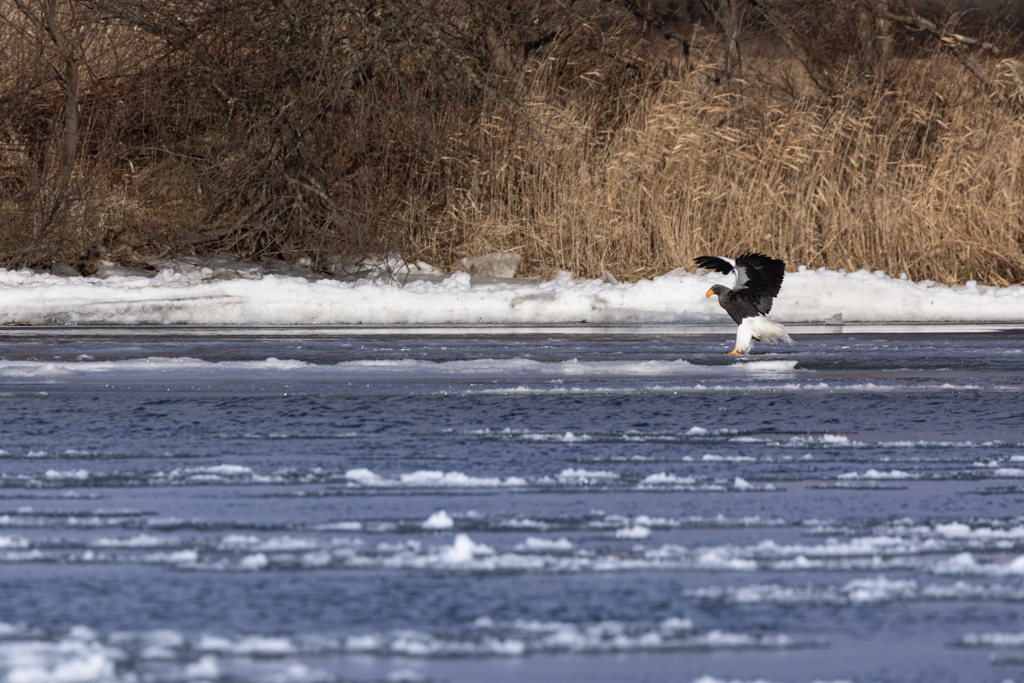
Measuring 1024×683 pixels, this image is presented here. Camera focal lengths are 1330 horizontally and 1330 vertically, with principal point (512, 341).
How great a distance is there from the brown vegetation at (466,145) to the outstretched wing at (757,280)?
14.8 feet

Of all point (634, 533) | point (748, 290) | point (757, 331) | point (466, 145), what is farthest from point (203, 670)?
point (466, 145)

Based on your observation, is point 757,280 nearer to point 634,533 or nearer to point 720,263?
point 720,263

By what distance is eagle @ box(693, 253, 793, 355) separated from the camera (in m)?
7.91

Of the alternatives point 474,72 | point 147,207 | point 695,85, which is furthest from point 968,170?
point 147,207

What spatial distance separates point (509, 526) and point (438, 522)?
19 centimetres

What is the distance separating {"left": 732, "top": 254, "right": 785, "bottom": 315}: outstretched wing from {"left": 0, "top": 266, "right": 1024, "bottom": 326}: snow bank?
7.38 feet

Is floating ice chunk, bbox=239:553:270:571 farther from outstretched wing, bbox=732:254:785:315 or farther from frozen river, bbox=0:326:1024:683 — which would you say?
outstretched wing, bbox=732:254:785:315

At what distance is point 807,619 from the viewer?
2693mm

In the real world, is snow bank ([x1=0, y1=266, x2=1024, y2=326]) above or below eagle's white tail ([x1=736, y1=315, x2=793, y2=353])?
above

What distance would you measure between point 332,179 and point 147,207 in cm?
196

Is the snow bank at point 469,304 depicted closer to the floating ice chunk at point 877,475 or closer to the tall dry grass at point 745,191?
the tall dry grass at point 745,191

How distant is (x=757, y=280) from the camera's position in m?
8.20

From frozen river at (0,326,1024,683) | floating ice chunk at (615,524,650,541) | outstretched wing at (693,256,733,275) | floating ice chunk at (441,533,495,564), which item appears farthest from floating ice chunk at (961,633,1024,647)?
outstretched wing at (693,256,733,275)

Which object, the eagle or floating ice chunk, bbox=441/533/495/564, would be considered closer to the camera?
floating ice chunk, bbox=441/533/495/564
